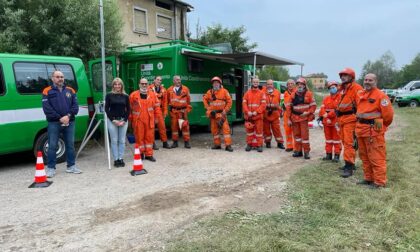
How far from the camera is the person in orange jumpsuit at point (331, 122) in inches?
284

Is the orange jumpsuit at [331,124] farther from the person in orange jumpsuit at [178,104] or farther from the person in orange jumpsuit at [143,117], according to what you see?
the person in orange jumpsuit at [143,117]

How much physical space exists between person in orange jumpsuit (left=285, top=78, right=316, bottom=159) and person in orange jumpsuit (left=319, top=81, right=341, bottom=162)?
30 cm

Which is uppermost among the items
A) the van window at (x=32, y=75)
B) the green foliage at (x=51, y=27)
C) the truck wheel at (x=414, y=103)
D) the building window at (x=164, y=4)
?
the building window at (x=164, y=4)

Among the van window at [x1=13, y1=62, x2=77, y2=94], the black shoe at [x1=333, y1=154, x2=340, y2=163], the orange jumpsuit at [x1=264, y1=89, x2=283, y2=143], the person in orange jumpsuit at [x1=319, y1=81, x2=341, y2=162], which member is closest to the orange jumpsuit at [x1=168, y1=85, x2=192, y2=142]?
the orange jumpsuit at [x1=264, y1=89, x2=283, y2=143]

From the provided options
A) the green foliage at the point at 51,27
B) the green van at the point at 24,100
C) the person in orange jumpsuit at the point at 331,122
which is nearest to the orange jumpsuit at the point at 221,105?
the person in orange jumpsuit at the point at 331,122

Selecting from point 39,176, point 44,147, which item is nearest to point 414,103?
point 44,147

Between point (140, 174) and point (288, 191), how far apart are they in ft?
8.45

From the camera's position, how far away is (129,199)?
496 cm

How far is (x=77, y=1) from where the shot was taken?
32.2 ft

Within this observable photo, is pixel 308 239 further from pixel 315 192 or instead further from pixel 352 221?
pixel 315 192

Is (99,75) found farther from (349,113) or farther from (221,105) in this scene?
→ (349,113)

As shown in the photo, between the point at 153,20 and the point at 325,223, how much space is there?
17.7 metres

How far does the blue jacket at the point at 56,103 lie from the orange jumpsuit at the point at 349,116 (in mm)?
4675

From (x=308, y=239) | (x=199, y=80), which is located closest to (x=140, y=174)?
(x=308, y=239)
